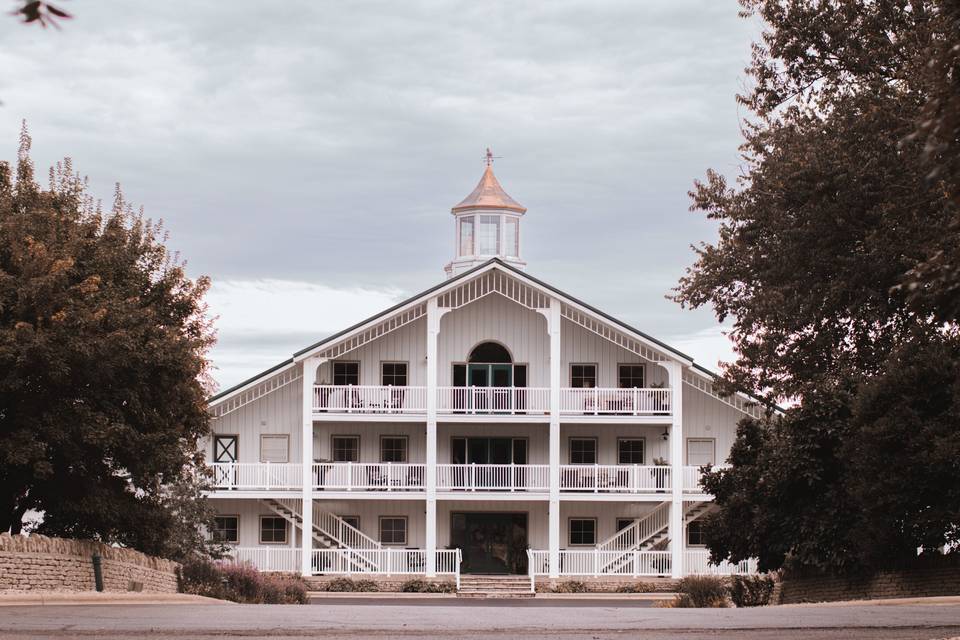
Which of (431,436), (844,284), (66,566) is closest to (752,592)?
(844,284)

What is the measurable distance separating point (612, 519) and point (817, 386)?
2197cm

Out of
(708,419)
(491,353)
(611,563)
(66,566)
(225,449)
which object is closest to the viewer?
(66,566)

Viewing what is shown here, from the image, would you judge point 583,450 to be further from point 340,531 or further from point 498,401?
point 340,531

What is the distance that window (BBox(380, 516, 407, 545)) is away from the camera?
47406 mm

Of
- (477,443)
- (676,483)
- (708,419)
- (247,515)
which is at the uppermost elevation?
Answer: (708,419)

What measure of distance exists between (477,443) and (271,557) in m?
7.89

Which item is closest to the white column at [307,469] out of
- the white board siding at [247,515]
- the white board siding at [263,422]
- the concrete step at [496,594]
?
the white board siding at [247,515]

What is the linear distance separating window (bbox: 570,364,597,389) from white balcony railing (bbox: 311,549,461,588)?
736cm

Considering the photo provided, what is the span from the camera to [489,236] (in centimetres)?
5106

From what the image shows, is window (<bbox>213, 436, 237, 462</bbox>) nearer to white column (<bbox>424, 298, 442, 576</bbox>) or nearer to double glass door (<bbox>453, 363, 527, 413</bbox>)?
white column (<bbox>424, 298, 442, 576</bbox>)

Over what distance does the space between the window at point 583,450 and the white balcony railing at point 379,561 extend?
18.4ft

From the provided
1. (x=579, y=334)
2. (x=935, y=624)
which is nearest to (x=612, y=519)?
(x=579, y=334)

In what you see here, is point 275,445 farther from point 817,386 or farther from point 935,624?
point 935,624

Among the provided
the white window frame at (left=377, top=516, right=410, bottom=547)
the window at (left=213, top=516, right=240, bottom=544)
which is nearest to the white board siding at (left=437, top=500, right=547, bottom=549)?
the white window frame at (left=377, top=516, right=410, bottom=547)
